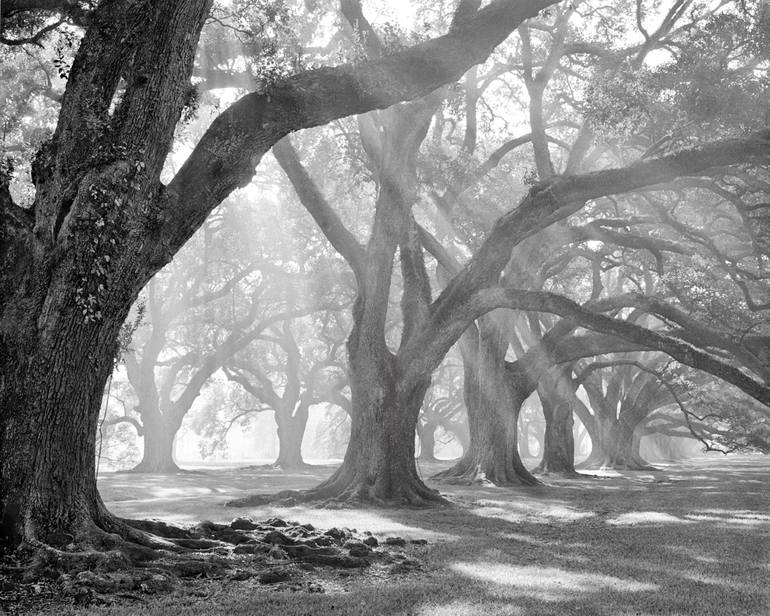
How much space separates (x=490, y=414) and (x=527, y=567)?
13534mm

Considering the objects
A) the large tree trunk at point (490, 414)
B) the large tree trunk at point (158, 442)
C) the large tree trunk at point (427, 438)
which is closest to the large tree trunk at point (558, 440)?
the large tree trunk at point (490, 414)

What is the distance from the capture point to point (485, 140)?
26203 mm

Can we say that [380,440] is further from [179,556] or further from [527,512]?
[179,556]

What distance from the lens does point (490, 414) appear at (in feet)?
67.8

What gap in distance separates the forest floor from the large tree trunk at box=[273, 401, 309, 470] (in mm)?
23354

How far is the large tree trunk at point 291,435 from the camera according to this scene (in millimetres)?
37744

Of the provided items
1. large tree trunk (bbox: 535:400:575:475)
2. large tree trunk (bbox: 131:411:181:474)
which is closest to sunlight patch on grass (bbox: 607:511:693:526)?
large tree trunk (bbox: 535:400:575:475)

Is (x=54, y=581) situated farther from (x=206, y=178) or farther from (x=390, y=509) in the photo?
(x=390, y=509)

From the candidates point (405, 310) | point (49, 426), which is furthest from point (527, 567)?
point (405, 310)

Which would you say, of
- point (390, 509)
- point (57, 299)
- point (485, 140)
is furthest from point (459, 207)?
point (57, 299)

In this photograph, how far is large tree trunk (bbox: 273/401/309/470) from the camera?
37.7 m

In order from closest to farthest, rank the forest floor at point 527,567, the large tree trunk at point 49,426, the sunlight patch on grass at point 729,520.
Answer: the forest floor at point 527,567 → the large tree trunk at point 49,426 → the sunlight patch on grass at point 729,520

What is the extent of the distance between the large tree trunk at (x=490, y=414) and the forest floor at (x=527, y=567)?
5874mm

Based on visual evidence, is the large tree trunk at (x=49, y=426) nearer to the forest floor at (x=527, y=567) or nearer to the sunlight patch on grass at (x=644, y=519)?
the forest floor at (x=527, y=567)
